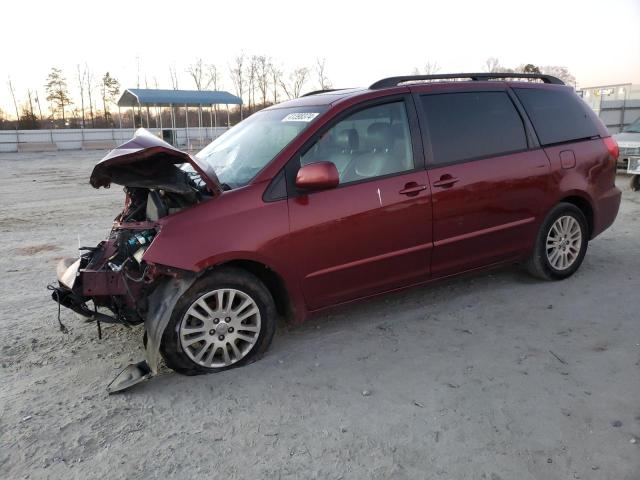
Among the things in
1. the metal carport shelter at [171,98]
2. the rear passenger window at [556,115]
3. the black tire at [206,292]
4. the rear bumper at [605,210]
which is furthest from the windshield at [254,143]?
the metal carport shelter at [171,98]

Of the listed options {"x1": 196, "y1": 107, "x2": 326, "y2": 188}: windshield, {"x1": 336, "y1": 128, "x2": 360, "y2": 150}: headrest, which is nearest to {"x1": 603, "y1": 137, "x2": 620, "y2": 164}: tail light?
{"x1": 336, "y1": 128, "x2": 360, "y2": 150}: headrest

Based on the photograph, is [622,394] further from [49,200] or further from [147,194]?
[49,200]

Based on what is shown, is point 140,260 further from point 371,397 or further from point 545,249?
point 545,249

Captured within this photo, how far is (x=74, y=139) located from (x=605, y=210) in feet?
110

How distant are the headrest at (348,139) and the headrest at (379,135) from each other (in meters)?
0.12

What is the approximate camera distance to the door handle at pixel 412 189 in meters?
3.92

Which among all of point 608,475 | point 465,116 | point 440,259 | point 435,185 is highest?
point 465,116

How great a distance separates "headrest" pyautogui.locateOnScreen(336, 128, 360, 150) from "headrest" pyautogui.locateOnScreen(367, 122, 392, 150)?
0.39 ft

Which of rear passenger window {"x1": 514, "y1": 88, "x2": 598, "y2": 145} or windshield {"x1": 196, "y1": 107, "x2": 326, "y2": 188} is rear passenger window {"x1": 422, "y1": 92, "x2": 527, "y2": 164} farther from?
windshield {"x1": 196, "y1": 107, "x2": 326, "y2": 188}

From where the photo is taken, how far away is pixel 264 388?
10.7 ft

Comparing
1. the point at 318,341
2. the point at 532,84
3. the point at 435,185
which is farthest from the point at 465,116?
the point at 318,341

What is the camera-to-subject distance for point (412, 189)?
3951 millimetres

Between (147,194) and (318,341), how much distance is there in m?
1.67

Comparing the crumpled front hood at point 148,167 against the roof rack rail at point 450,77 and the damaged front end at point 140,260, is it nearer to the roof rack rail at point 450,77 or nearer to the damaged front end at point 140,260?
the damaged front end at point 140,260
